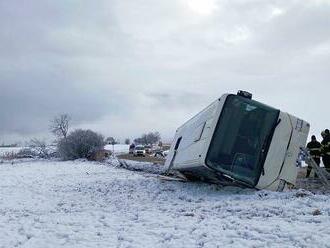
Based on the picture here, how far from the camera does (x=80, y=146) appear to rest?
5256 centimetres

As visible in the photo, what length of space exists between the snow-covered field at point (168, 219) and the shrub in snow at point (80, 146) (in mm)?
36281

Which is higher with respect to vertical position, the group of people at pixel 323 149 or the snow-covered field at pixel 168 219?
the group of people at pixel 323 149

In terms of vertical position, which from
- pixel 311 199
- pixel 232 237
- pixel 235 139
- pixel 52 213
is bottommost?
pixel 52 213

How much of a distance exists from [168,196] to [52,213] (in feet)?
10.8

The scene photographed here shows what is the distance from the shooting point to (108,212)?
11891 millimetres

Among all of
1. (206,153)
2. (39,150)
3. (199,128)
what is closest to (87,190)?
(199,128)

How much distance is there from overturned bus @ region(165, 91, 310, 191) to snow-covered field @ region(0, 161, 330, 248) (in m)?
0.67

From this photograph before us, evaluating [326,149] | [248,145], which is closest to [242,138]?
[248,145]

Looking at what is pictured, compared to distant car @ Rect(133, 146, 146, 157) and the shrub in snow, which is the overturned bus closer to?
the shrub in snow

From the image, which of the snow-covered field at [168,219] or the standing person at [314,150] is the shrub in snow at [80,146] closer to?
the standing person at [314,150]

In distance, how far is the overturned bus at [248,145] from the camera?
13094mm

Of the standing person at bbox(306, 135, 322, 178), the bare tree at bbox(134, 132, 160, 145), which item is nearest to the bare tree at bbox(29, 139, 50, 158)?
the standing person at bbox(306, 135, 322, 178)

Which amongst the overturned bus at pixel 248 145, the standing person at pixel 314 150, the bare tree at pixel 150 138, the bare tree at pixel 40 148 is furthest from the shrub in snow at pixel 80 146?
the bare tree at pixel 150 138

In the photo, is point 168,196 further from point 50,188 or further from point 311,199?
point 50,188
